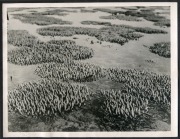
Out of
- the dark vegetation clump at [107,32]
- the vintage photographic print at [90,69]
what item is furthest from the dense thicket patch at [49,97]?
the dark vegetation clump at [107,32]

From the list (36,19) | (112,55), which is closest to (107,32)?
(112,55)

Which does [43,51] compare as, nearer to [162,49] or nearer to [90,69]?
[90,69]

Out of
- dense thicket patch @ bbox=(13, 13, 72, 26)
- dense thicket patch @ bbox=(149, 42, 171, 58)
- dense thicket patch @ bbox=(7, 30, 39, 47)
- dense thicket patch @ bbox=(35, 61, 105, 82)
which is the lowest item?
dense thicket patch @ bbox=(35, 61, 105, 82)

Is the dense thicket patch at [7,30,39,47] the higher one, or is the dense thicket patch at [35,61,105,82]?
the dense thicket patch at [7,30,39,47]

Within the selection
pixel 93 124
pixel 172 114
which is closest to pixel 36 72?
pixel 93 124

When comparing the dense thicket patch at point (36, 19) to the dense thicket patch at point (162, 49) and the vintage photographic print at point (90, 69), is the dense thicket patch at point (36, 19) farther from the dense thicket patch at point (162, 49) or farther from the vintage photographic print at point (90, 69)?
the dense thicket patch at point (162, 49)

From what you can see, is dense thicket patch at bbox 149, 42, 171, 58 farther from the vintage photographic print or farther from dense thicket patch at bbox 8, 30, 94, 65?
dense thicket patch at bbox 8, 30, 94, 65

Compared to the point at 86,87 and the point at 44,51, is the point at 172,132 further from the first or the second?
the point at 44,51

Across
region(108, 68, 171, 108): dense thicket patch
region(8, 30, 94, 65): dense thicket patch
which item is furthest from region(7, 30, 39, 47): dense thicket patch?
region(108, 68, 171, 108): dense thicket patch
